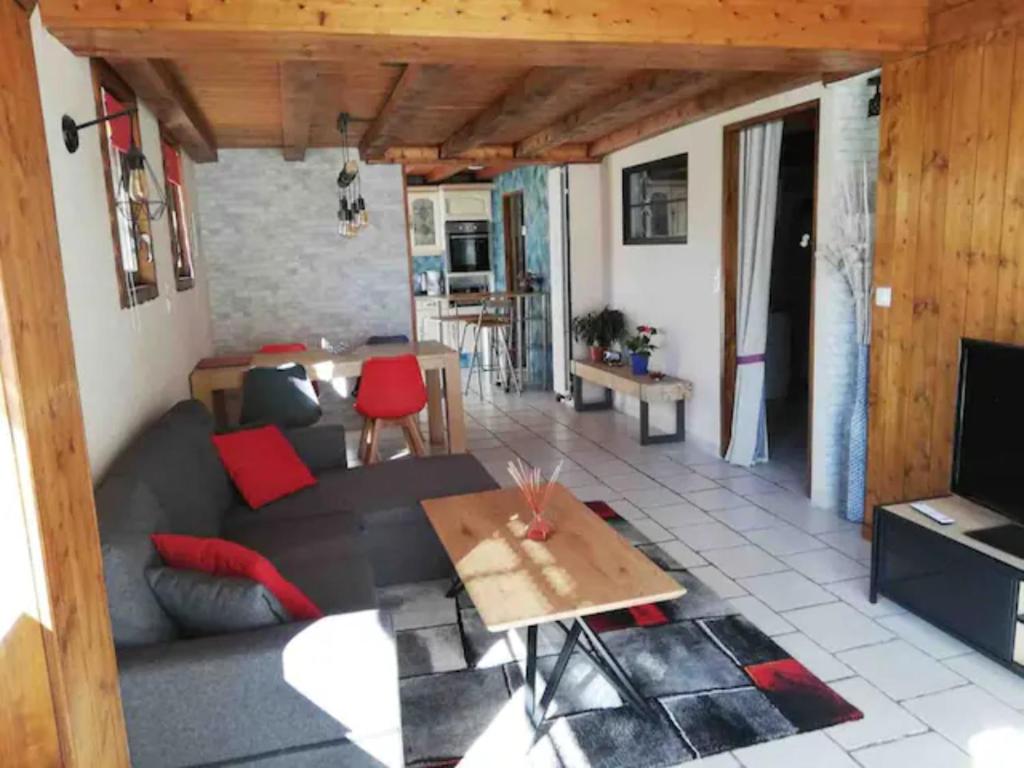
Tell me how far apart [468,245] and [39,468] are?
946 centimetres

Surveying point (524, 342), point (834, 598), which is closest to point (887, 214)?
point (834, 598)

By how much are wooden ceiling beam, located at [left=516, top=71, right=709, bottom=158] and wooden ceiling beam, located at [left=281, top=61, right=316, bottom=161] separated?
5.89 feet

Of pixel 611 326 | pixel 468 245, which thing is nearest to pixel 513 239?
pixel 468 245

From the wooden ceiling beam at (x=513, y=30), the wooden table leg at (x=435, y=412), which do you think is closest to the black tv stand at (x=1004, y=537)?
the wooden ceiling beam at (x=513, y=30)

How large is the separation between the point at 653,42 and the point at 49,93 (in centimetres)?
212

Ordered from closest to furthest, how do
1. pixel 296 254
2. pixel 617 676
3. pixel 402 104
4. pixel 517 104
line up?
pixel 617 676, pixel 517 104, pixel 402 104, pixel 296 254

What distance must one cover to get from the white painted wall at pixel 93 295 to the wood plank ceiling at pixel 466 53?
7.6 inches

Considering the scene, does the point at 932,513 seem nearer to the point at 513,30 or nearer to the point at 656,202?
the point at 513,30

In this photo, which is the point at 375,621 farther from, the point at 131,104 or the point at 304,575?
the point at 131,104

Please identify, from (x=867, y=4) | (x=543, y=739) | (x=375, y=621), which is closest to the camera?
(x=375, y=621)

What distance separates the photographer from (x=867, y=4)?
3221 mm

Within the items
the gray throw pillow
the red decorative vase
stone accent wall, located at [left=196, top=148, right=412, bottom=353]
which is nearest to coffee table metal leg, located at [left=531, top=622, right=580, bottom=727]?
the red decorative vase

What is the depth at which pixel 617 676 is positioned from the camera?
259 cm

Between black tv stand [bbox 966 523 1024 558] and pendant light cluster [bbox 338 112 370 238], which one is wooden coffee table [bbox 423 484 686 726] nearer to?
black tv stand [bbox 966 523 1024 558]
